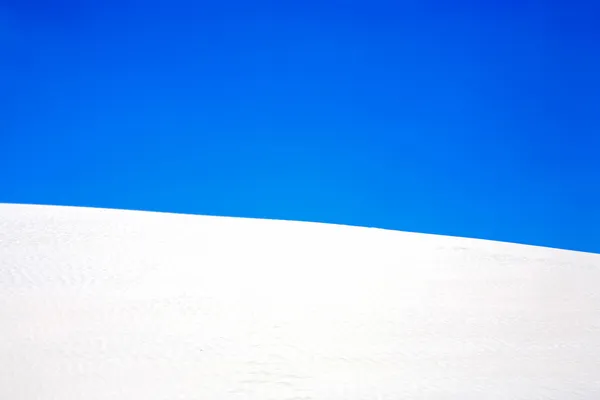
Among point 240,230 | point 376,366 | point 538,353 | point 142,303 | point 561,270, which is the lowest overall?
point 376,366

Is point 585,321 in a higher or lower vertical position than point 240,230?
lower

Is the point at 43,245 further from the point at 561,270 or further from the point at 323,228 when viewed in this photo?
the point at 561,270

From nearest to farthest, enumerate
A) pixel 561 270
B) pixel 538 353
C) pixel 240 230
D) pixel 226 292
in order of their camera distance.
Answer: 1. pixel 538 353
2. pixel 226 292
3. pixel 561 270
4. pixel 240 230

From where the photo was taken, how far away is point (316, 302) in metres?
8.04

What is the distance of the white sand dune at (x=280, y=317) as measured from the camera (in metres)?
5.57

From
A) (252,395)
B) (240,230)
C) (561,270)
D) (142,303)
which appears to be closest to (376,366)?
(252,395)

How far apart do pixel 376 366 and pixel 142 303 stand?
9.84 feet

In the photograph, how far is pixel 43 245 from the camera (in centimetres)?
1001

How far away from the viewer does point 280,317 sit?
7340mm

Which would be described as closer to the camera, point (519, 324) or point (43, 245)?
point (519, 324)

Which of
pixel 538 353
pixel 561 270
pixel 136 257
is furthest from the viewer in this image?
pixel 561 270

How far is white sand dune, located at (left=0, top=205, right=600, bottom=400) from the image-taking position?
557 cm

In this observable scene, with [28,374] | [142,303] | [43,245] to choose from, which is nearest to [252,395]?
[28,374]

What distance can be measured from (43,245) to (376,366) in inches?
244
